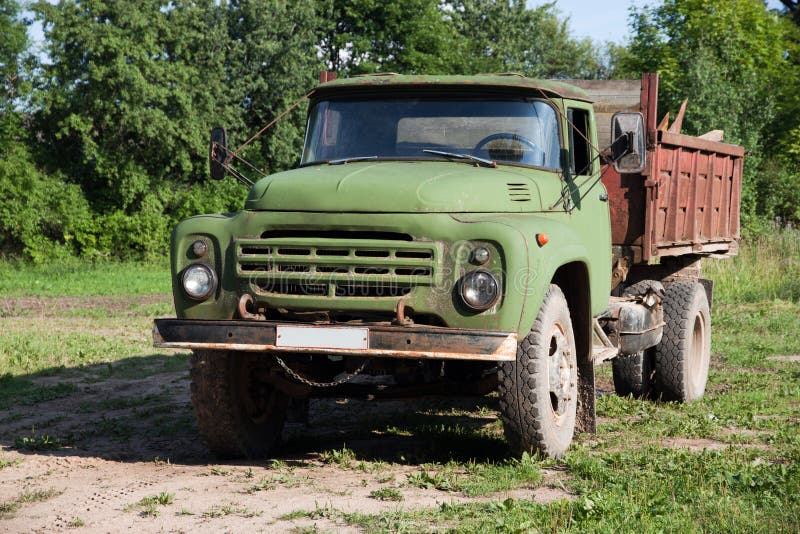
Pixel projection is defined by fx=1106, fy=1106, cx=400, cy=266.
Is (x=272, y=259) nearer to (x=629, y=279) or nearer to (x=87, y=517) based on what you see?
(x=87, y=517)

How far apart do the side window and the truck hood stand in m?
0.63

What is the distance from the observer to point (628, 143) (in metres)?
6.89

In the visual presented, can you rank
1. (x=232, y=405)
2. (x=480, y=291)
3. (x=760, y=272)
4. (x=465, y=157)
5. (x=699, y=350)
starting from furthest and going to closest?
(x=760, y=272) → (x=699, y=350) → (x=465, y=157) → (x=232, y=405) → (x=480, y=291)

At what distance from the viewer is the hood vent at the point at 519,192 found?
6.52m

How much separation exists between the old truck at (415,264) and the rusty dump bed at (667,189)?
3.77 ft

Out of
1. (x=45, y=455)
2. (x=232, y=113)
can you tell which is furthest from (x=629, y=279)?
(x=232, y=113)

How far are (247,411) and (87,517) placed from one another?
1754mm

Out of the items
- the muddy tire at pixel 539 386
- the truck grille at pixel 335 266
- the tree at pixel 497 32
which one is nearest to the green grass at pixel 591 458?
the muddy tire at pixel 539 386

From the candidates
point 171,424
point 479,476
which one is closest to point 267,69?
point 171,424

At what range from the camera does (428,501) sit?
5492 millimetres

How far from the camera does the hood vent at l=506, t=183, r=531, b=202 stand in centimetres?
652

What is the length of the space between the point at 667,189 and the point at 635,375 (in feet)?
5.28

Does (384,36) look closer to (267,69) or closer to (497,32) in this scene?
(267,69)

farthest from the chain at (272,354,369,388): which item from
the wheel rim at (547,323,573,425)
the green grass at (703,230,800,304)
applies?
the green grass at (703,230,800,304)
